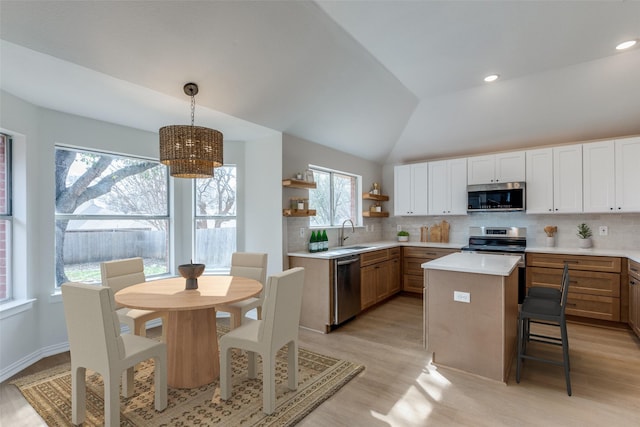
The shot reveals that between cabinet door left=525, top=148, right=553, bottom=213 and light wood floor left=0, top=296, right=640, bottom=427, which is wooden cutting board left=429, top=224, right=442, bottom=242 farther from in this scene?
light wood floor left=0, top=296, right=640, bottom=427

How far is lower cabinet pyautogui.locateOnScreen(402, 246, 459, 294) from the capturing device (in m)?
4.87

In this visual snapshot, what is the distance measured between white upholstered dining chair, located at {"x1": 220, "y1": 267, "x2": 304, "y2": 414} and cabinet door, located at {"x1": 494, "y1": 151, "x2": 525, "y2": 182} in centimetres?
372

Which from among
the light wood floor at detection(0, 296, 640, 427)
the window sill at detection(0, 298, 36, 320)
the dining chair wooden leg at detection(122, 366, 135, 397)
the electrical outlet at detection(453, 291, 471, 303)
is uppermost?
the electrical outlet at detection(453, 291, 471, 303)

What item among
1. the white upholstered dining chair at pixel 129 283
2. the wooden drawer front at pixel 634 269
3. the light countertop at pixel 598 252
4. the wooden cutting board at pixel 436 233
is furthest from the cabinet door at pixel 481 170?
the white upholstered dining chair at pixel 129 283

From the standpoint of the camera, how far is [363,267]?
413 centimetres

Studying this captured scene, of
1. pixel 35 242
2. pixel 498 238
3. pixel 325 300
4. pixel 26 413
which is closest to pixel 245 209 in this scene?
pixel 325 300

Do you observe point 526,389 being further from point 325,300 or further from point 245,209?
point 245,209

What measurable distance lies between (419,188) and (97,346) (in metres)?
4.71

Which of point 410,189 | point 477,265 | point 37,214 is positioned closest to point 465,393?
point 477,265

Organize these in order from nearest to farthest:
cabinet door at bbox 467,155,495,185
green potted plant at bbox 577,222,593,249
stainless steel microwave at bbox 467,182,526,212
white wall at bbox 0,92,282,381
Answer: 1. white wall at bbox 0,92,282,381
2. green potted plant at bbox 577,222,593,249
3. stainless steel microwave at bbox 467,182,526,212
4. cabinet door at bbox 467,155,495,185

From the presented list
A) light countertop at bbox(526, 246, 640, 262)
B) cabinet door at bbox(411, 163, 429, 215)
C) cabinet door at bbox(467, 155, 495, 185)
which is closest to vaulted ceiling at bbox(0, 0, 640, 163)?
cabinet door at bbox(467, 155, 495, 185)

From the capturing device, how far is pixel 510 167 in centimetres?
446

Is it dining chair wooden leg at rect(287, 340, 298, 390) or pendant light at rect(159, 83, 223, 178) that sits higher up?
pendant light at rect(159, 83, 223, 178)

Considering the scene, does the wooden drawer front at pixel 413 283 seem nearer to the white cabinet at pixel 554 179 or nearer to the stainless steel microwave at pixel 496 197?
the stainless steel microwave at pixel 496 197
